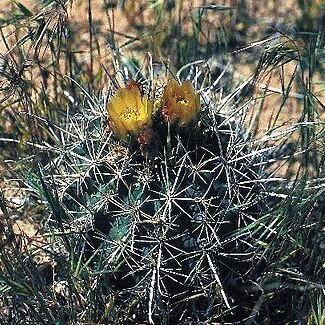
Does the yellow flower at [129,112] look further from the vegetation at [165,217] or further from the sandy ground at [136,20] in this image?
the sandy ground at [136,20]

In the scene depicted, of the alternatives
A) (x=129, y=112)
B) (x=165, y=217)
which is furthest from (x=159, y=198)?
(x=129, y=112)

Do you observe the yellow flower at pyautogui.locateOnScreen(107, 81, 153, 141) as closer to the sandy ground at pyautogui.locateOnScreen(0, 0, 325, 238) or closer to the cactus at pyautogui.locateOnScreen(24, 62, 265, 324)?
the cactus at pyautogui.locateOnScreen(24, 62, 265, 324)

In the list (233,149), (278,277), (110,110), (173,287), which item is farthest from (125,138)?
(278,277)

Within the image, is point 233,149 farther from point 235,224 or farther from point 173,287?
point 173,287

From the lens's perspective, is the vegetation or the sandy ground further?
the sandy ground

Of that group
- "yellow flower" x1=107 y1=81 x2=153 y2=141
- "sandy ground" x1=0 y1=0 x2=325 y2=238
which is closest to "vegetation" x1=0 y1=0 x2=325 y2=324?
"yellow flower" x1=107 y1=81 x2=153 y2=141

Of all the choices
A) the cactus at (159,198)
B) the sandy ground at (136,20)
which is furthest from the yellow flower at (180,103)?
the sandy ground at (136,20)
